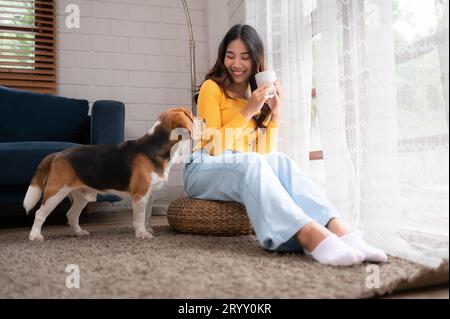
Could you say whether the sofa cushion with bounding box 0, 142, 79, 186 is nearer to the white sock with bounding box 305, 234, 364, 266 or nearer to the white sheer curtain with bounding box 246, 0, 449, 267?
the white sheer curtain with bounding box 246, 0, 449, 267

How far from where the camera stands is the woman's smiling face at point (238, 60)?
175 cm

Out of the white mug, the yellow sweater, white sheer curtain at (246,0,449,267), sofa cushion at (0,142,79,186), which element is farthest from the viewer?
sofa cushion at (0,142,79,186)

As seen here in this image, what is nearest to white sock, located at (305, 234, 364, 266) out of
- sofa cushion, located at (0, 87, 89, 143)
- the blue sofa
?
the blue sofa

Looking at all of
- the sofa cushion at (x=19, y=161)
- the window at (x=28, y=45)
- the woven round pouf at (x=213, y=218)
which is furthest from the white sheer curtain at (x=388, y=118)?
the window at (x=28, y=45)

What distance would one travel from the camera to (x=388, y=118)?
1303 millimetres

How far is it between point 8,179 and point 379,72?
1.77 metres

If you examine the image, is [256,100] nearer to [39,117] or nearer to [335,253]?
[335,253]

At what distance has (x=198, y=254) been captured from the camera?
1289mm

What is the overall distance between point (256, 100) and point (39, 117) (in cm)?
163

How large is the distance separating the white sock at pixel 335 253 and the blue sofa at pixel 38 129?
145 cm

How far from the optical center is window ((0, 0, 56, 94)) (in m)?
2.86

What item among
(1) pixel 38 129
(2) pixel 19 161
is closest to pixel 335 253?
(2) pixel 19 161

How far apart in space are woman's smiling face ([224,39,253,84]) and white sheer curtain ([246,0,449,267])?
29cm
